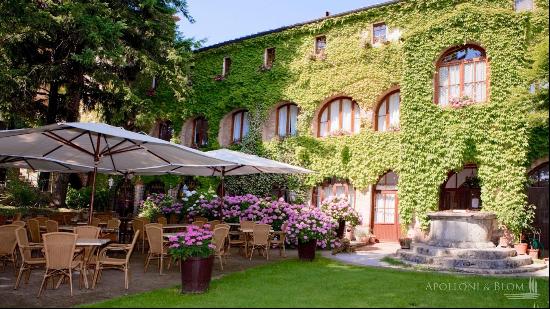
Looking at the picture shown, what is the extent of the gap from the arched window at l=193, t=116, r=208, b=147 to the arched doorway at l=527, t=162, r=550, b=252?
43.9 feet

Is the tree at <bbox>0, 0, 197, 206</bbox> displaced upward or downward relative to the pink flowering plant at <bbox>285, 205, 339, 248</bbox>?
upward

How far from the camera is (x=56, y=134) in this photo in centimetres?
814

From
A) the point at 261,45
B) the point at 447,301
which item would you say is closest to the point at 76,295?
the point at 447,301

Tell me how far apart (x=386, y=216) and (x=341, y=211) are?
6.34 feet

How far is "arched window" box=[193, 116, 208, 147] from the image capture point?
21.6 metres

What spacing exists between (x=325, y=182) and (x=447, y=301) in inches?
434

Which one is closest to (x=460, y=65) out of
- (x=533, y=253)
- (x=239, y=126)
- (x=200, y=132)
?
(x=533, y=253)

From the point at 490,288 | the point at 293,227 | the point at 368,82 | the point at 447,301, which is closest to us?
the point at 447,301

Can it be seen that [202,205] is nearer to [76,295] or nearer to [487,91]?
[76,295]

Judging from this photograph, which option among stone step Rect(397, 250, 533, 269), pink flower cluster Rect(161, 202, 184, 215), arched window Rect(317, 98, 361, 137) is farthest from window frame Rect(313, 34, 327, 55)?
stone step Rect(397, 250, 533, 269)

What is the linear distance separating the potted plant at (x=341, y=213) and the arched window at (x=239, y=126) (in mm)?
6261

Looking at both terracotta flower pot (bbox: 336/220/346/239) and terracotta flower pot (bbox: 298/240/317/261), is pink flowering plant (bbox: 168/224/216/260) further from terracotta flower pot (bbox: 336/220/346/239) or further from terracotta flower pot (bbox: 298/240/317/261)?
terracotta flower pot (bbox: 336/220/346/239)

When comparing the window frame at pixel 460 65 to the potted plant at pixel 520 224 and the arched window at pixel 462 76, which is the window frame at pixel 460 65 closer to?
the arched window at pixel 462 76

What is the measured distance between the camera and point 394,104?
16.3 m
